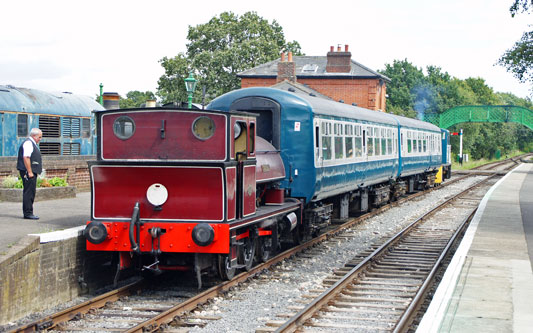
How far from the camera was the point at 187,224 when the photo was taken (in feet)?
29.2

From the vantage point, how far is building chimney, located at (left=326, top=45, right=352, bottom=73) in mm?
51125

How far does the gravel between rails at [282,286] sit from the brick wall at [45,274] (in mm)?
1853

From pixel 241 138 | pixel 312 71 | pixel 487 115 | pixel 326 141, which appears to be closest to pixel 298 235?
pixel 326 141

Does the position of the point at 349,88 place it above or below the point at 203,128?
Result: above

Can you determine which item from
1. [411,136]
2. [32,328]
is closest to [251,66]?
[411,136]

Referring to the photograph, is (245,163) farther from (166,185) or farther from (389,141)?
(389,141)

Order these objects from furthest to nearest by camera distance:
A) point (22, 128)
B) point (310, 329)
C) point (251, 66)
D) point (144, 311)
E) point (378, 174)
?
point (251, 66), point (22, 128), point (378, 174), point (144, 311), point (310, 329)

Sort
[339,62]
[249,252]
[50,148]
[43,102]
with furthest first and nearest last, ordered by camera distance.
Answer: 1. [339,62]
2. [50,148]
3. [43,102]
4. [249,252]

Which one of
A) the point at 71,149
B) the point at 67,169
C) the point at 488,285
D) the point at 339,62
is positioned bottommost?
the point at 488,285

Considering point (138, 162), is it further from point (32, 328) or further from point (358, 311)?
point (358, 311)

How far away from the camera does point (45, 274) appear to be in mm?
8492

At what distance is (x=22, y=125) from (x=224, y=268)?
14.1 meters

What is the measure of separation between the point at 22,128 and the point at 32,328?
1532 cm

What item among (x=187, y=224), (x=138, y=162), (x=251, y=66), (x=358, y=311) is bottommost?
(x=358, y=311)
